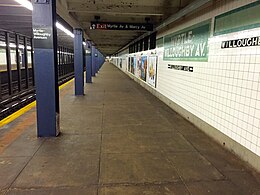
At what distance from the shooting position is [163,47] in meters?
7.87

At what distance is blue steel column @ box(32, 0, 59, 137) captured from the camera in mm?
3768

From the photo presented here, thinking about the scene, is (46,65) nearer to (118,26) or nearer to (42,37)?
(42,37)

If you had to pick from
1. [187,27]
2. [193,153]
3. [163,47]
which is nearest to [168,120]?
[193,153]

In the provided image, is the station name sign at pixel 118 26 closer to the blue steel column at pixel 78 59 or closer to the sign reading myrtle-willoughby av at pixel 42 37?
the blue steel column at pixel 78 59

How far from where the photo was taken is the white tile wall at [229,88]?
309 cm

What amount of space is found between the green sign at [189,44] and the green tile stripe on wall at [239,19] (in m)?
0.50

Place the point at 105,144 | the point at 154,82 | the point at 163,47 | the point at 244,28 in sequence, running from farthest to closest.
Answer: the point at 154,82
the point at 163,47
the point at 105,144
the point at 244,28

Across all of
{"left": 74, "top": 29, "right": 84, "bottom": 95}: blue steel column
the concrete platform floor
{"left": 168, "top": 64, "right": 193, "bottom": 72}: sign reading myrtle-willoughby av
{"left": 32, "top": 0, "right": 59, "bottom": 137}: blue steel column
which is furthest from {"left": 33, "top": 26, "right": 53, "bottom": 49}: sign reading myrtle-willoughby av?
{"left": 74, "top": 29, "right": 84, "bottom": 95}: blue steel column

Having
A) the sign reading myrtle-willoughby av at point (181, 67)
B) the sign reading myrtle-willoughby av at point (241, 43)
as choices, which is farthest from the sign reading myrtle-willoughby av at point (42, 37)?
the sign reading myrtle-willoughby av at point (181, 67)

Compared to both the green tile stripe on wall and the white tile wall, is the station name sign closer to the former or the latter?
the white tile wall

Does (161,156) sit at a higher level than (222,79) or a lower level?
lower

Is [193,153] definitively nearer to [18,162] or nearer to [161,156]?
[161,156]

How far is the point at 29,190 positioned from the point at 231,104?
323cm

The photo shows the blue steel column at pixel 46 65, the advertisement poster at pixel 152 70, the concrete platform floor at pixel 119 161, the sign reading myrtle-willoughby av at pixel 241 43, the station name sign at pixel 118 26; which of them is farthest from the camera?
the advertisement poster at pixel 152 70
